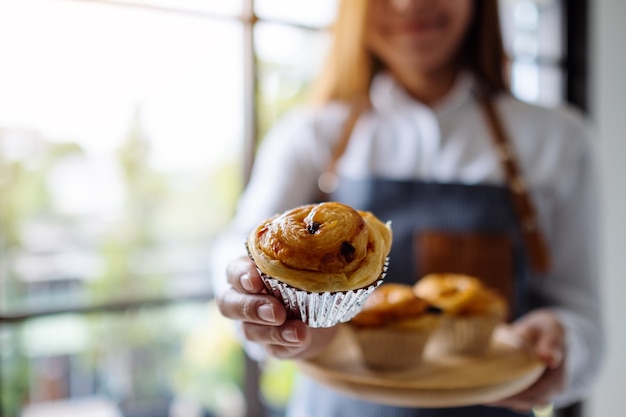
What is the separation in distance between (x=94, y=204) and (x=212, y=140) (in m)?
0.45

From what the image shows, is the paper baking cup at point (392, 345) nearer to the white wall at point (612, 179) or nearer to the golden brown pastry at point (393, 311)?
the golden brown pastry at point (393, 311)

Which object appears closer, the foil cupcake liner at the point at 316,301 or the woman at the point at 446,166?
the foil cupcake liner at the point at 316,301

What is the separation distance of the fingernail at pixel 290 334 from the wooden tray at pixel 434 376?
0.24 meters

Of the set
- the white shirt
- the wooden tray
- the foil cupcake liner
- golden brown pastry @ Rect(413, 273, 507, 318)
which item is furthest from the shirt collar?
the foil cupcake liner

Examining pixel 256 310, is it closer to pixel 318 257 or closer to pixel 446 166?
pixel 318 257

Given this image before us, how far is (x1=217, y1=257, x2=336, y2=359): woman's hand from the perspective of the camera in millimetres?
612

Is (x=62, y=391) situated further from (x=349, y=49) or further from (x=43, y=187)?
(x=349, y=49)

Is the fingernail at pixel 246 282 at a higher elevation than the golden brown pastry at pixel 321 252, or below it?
below

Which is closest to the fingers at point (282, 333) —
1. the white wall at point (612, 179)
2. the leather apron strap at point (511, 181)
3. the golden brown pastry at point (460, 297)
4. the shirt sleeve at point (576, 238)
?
the golden brown pastry at point (460, 297)

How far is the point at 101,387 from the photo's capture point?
1.77 metres

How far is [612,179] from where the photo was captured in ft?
7.69

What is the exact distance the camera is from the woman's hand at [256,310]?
0.61 meters

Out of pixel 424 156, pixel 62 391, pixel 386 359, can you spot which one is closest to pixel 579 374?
pixel 386 359

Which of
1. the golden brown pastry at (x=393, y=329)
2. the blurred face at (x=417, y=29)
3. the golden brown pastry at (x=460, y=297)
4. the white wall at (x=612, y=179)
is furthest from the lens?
the white wall at (x=612, y=179)
